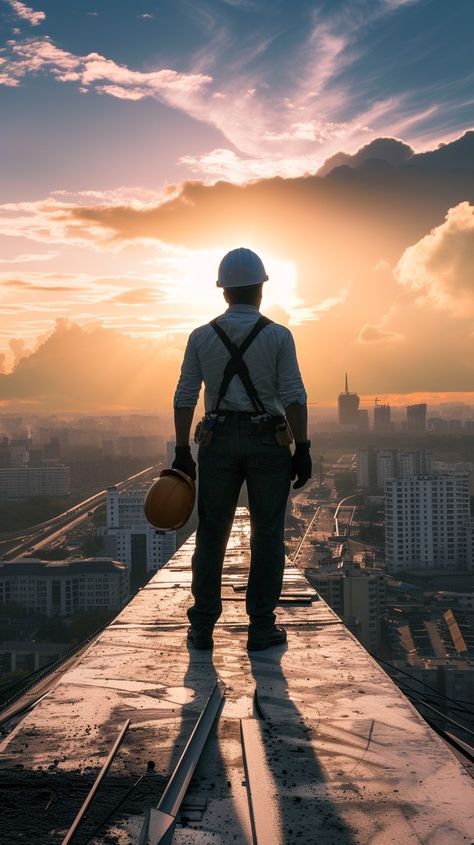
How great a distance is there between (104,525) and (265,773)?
74992 millimetres

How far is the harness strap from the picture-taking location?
3.45 m

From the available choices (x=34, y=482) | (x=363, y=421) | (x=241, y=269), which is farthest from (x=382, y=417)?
(x=241, y=269)

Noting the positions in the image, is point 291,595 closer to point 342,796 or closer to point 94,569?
point 342,796

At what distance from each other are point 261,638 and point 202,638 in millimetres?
273

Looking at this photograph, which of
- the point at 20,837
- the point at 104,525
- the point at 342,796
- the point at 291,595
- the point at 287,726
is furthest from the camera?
the point at 104,525

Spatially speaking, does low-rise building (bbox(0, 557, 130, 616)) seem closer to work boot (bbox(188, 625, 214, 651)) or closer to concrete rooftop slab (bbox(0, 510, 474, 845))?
work boot (bbox(188, 625, 214, 651))

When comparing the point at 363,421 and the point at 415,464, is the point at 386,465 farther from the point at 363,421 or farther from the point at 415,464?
the point at 363,421

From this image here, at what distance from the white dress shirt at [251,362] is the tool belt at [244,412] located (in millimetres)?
22

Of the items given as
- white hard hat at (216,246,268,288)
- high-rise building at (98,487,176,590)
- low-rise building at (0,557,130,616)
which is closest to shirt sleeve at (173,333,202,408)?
white hard hat at (216,246,268,288)

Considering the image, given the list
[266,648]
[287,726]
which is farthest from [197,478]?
[287,726]

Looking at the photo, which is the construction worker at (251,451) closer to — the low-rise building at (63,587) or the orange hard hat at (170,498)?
the orange hard hat at (170,498)

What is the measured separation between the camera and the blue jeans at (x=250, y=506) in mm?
3455

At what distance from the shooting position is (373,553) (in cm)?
6519

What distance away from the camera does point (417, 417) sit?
154m
